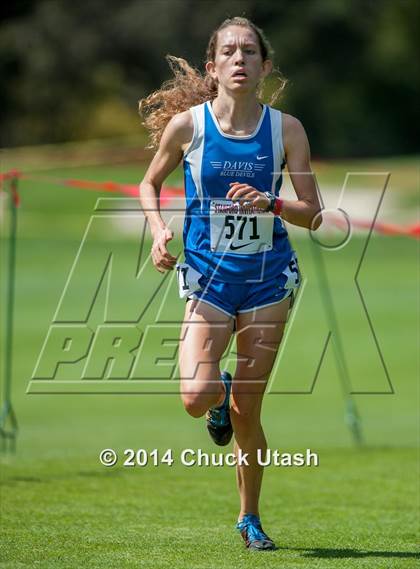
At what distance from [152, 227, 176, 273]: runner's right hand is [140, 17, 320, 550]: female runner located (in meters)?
0.01

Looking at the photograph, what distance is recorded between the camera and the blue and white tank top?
19.4ft

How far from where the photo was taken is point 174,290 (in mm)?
24328

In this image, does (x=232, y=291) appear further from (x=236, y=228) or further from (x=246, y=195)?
(x=246, y=195)

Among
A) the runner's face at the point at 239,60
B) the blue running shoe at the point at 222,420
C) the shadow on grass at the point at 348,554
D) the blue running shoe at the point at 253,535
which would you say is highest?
the runner's face at the point at 239,60

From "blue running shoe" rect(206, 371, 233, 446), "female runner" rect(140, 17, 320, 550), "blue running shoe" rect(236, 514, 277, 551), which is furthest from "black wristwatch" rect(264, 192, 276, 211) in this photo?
"blue running shoe" rect(236, 514, 277, 551)

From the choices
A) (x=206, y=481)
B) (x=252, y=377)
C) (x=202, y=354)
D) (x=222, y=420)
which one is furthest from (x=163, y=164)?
(x=206, y=481)

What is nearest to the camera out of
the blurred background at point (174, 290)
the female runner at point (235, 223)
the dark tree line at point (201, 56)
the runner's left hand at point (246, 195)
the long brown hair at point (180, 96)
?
the runner's left hand at point (246, 195)

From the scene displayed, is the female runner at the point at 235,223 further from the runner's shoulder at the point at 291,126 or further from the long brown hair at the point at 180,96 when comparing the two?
the long brown hair at the point at 180,96

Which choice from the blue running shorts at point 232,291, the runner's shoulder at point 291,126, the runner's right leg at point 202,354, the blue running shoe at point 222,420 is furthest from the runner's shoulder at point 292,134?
the blue running shoe at point 222,420

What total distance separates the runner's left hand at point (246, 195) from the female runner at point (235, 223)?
12 centimetres

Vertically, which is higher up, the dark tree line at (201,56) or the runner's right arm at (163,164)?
the dark tree line at (201,56)

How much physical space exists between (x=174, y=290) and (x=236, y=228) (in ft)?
60.4

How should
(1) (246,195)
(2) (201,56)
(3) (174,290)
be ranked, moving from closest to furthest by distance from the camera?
(1) (246,195) → (3) (174,290) → (2) (201,56)

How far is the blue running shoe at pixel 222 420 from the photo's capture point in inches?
242
